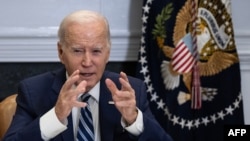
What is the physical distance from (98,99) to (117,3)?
142 centimetres

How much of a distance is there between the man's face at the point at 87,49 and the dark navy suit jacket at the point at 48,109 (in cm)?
15

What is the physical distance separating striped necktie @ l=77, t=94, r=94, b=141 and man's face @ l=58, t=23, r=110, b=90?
4.4 inches

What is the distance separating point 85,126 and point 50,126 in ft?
0.63

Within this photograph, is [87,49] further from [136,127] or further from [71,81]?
[136,127]

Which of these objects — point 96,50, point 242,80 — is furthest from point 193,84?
point 96,50

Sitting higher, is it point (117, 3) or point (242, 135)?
point (117, 3)

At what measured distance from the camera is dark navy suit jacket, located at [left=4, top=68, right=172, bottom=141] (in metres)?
1.79

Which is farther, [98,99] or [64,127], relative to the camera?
[98,99]

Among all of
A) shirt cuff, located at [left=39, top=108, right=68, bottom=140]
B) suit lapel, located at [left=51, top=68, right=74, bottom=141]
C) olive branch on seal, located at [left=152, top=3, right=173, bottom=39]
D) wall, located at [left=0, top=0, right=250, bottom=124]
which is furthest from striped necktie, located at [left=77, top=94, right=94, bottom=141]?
wall, located at [left=0, top=0, right=250, bottom=124]

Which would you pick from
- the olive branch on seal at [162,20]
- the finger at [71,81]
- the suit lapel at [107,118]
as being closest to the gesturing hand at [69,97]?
the finger at [71,81]

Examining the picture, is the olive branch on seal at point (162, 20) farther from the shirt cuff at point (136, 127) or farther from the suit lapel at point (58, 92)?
the shirt cuff at point (136, 127)

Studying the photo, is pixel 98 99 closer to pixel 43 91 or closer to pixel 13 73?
pixel 43 91

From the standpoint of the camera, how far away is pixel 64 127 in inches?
67.7

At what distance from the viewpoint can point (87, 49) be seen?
1.82 m
